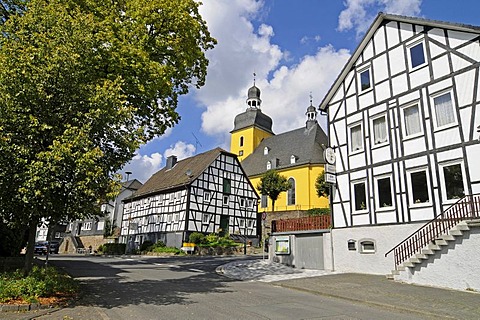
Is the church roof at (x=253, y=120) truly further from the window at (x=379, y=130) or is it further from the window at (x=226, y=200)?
the window at (x=379, y=130)

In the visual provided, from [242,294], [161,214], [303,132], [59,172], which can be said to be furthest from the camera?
[303,132]

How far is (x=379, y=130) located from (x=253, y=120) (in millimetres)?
46482

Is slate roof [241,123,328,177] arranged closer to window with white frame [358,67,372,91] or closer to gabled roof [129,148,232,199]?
gabled roof [129,148,232,199]

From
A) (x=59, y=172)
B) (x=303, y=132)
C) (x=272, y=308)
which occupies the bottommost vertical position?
(x=272, y=308)

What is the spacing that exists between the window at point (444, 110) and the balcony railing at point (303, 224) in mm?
7503

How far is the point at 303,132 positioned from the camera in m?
55.9

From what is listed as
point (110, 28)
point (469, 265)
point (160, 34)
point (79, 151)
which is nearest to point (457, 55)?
point (469, 265)

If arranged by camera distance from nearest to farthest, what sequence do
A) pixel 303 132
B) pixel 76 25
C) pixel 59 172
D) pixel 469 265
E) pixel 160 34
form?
pixel 59 172, pixel 76 25, pixel 469 265, pixel 160 34, pixel 303 132

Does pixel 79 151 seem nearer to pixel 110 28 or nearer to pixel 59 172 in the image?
pixel 59 172

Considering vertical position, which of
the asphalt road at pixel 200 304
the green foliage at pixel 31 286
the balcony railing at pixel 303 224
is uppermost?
the balcony railing at pixel 303 224

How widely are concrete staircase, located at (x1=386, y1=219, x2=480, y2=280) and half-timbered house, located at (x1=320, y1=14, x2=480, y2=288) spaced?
0.12 ft

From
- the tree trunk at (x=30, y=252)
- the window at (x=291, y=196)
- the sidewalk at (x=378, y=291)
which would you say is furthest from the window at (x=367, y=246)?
the window at (x=291, y=196)

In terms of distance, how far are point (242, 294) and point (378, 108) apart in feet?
39.0

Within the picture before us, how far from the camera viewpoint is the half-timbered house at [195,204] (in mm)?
37844
